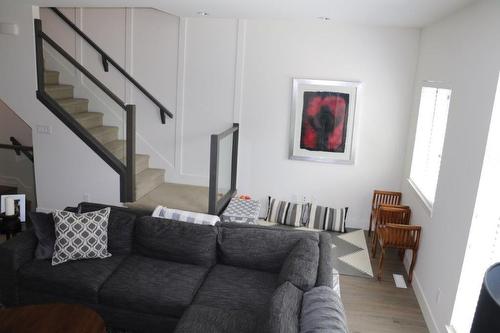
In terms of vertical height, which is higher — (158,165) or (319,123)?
→ (319,123)

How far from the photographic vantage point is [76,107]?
5.44m

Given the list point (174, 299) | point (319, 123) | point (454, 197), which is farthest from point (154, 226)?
point (319, 123)

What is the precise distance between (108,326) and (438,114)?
380 centimetres

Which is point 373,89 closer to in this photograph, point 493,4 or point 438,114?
point 438,114

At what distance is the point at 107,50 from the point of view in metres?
6.05

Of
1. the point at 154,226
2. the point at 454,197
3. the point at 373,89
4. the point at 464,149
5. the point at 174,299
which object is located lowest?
the point at 174,299

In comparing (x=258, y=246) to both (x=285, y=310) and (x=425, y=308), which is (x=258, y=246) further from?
(x=425, y=308)

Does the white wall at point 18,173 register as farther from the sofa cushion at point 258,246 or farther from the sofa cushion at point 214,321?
the sofa cushion at point 214,321

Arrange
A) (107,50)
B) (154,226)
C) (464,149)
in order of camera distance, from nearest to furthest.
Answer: (464,149), (154,226), (107,50)

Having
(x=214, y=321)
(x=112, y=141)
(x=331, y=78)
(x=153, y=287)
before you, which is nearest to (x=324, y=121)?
(x=331, y=78)

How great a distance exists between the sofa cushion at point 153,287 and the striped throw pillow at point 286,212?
7.72ft

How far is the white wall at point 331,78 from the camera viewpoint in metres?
5.46

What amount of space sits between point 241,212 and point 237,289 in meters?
1.67

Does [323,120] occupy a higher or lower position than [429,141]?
higher
